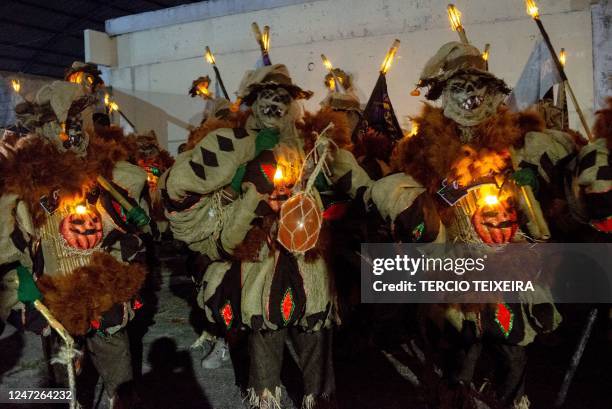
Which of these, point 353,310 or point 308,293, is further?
point 353,310

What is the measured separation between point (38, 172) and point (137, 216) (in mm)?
663

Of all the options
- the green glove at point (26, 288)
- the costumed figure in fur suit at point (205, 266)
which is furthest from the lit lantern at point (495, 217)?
the green glove at point (26, 288)

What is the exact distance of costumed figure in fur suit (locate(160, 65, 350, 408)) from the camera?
291 cm

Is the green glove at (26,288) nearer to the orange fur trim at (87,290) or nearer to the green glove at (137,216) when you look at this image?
the orange fur trim at (87,290)

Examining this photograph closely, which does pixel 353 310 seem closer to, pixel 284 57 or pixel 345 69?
pixel 345 69

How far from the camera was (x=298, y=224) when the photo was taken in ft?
9.20

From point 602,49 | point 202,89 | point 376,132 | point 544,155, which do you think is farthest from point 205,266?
point 602,49

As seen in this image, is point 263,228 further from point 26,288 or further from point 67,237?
point 26,288

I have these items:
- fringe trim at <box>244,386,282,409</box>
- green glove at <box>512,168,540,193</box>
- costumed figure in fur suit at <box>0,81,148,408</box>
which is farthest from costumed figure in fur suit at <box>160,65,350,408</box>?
green glove at <box>512,168,540,193</box>

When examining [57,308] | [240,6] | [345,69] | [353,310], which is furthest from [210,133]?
[240,6]

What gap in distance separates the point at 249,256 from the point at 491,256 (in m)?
1.41

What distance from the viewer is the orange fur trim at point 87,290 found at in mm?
2920

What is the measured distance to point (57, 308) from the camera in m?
2.91

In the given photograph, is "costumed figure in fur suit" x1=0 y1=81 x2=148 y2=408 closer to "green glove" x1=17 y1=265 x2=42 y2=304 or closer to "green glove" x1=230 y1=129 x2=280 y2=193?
"green glove" x1=17 y1=265 x2=42 y2=304
